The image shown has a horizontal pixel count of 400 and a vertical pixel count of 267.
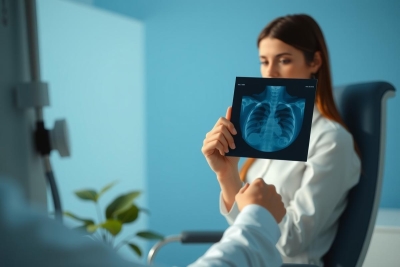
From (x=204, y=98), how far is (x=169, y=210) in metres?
0.69

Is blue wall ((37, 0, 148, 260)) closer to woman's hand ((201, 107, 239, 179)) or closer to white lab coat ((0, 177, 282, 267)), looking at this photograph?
woman's hand ((201, 107, 239, 179))

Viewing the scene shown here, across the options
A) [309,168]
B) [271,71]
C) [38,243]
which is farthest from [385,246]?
[38,243]

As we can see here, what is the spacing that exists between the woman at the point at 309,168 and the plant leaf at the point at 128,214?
1.18 m

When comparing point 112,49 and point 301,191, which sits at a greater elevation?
point 112,49

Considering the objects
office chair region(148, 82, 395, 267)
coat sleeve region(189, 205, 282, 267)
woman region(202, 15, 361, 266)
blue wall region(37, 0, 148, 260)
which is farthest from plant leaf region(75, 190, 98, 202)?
coat sleeve region(189, 205, 282, 267)

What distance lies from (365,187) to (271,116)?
0.48 m

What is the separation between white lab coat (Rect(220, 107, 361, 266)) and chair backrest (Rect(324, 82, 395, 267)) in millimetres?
29

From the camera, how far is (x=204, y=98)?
3.52m

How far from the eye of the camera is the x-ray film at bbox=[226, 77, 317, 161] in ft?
3.92

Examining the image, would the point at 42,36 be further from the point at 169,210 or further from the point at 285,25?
the point at 285,25

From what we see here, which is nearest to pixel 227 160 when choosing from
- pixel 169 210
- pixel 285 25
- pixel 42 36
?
pixel 285 25

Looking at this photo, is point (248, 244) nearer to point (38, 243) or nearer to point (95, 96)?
point (38, 243)

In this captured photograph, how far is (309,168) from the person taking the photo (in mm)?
1771

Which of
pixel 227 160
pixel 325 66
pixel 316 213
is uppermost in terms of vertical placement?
pixel 325 66
